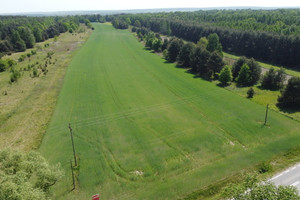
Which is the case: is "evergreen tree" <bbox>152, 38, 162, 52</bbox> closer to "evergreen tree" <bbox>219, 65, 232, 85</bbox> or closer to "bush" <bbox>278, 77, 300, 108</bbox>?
"evergreen tree" <bbox>219, 65, 232, 85</bbox>

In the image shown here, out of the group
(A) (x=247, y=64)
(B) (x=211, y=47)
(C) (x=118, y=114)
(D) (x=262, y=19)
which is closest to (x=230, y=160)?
(C) (x=118, y=114)

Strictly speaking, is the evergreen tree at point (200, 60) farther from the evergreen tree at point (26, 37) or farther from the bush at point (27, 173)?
the evergreen tree at point (26, 37)

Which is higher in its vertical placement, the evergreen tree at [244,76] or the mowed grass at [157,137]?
the evergreen tree at [244,76]

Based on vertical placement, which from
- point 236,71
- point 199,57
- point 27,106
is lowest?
point 27,106

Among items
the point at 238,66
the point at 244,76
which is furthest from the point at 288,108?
the point at 238,66

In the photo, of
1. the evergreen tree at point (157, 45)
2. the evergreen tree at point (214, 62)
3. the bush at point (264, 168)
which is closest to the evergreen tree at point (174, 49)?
the evergreen tree at point (157, 45)

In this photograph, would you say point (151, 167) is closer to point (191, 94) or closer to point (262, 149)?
point (262, 149)

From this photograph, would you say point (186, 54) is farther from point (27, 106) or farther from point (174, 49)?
point (27, 106)

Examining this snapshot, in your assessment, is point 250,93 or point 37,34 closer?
point 250,93

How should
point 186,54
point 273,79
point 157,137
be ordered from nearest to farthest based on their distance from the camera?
1. point 157,137
2. point 273,79
3. point 186,54
